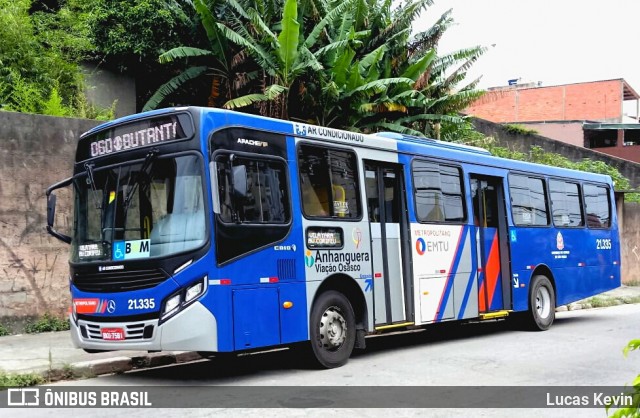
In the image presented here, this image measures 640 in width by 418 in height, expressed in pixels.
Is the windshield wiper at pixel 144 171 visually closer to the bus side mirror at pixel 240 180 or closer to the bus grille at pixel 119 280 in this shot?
the bus grille at pixel 119 280

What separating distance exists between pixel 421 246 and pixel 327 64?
28.6 feet

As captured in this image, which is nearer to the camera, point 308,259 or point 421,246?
point 308,259

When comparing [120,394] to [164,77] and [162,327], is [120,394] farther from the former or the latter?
[164,77]

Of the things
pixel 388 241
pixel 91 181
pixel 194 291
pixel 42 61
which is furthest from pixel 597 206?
pixel 42 61

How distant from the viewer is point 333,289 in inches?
369

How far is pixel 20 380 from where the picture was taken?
8156mm

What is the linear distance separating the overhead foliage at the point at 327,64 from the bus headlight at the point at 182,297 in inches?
350

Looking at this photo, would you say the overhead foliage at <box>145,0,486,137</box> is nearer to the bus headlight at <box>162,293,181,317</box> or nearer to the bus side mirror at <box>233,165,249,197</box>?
the bus side mirror at <box>233,165,249,197</box>

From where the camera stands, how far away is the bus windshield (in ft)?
25.5

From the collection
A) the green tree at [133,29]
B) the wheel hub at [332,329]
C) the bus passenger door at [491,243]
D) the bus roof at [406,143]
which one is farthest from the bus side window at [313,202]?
the green tree at [133,29]

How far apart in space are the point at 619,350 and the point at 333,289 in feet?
15.5

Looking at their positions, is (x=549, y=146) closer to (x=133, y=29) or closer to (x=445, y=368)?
(x=133, y=29)

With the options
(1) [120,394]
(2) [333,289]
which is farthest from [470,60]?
(1) [120,394]

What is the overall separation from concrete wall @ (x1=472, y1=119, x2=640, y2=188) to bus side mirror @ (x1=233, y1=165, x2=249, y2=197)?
21.6m
